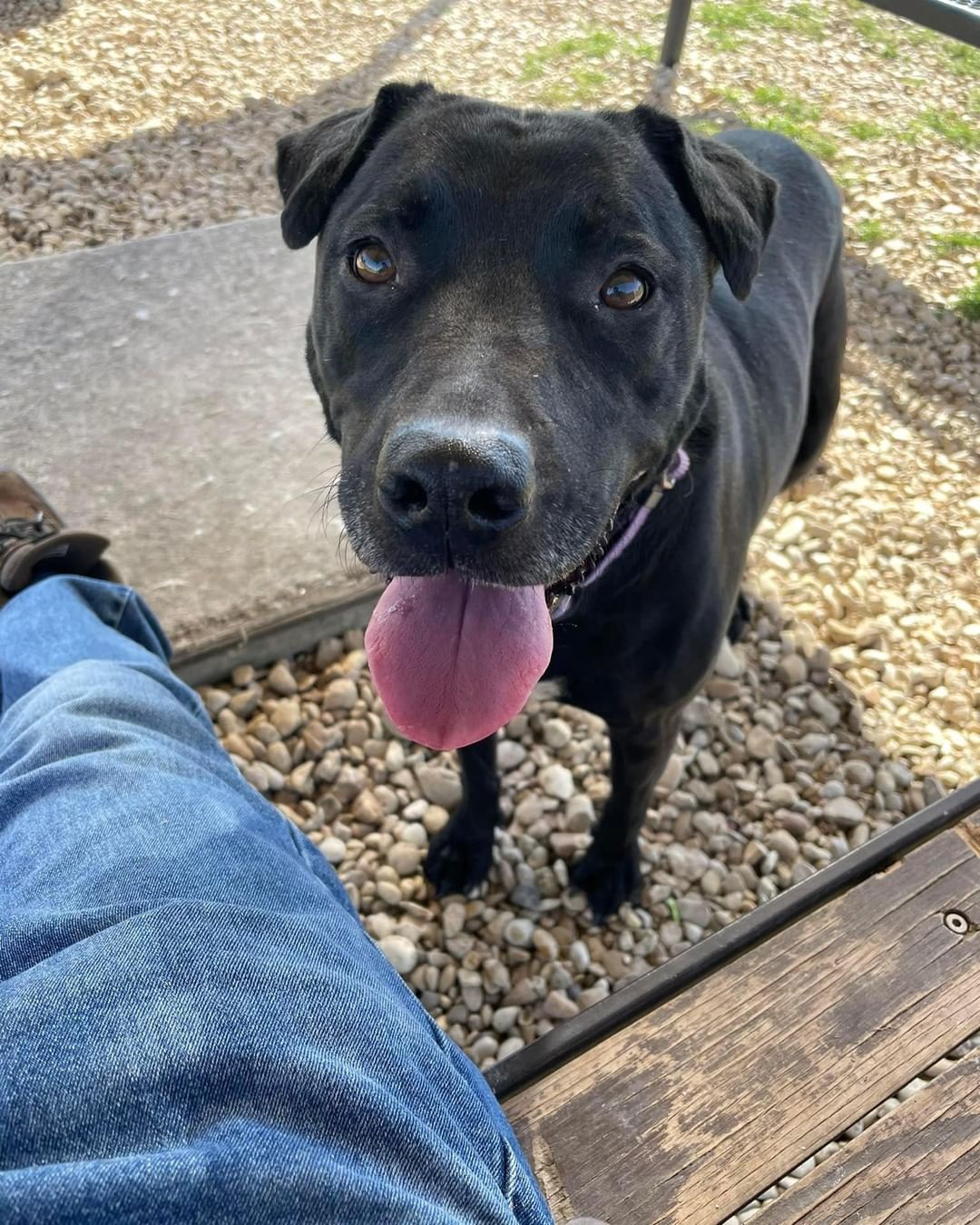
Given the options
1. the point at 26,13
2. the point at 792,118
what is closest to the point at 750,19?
the point at 792,118

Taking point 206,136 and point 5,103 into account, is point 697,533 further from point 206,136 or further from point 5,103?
point 5,103

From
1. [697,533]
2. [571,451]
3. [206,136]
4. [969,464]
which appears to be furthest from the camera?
[206,136]

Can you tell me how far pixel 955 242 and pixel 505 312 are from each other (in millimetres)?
4546

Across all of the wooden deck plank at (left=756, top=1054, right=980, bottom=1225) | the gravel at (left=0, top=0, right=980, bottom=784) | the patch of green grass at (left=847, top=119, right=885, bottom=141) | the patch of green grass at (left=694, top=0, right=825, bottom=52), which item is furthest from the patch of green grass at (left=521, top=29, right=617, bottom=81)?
the wooden deck plank at (left=756, top=1054, right=980, bottom=1225)

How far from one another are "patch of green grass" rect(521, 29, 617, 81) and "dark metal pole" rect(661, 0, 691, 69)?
16.0 inches

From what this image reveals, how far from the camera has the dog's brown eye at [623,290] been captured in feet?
5.30

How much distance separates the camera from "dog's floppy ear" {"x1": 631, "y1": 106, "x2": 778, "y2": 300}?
1.72m

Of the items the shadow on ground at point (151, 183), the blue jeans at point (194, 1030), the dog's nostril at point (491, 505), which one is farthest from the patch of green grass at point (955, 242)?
the blue jeans at point (194, 1030)

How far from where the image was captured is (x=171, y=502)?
3207 mm

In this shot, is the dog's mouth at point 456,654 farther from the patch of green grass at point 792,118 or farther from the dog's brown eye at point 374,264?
the patch of green grass at point 792,118

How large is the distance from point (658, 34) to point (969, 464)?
4163 mm

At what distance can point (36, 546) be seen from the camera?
258 cm

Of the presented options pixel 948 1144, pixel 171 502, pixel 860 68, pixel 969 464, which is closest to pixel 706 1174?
pixel 948 1144

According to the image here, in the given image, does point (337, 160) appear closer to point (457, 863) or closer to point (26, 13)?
point (457, 863)
